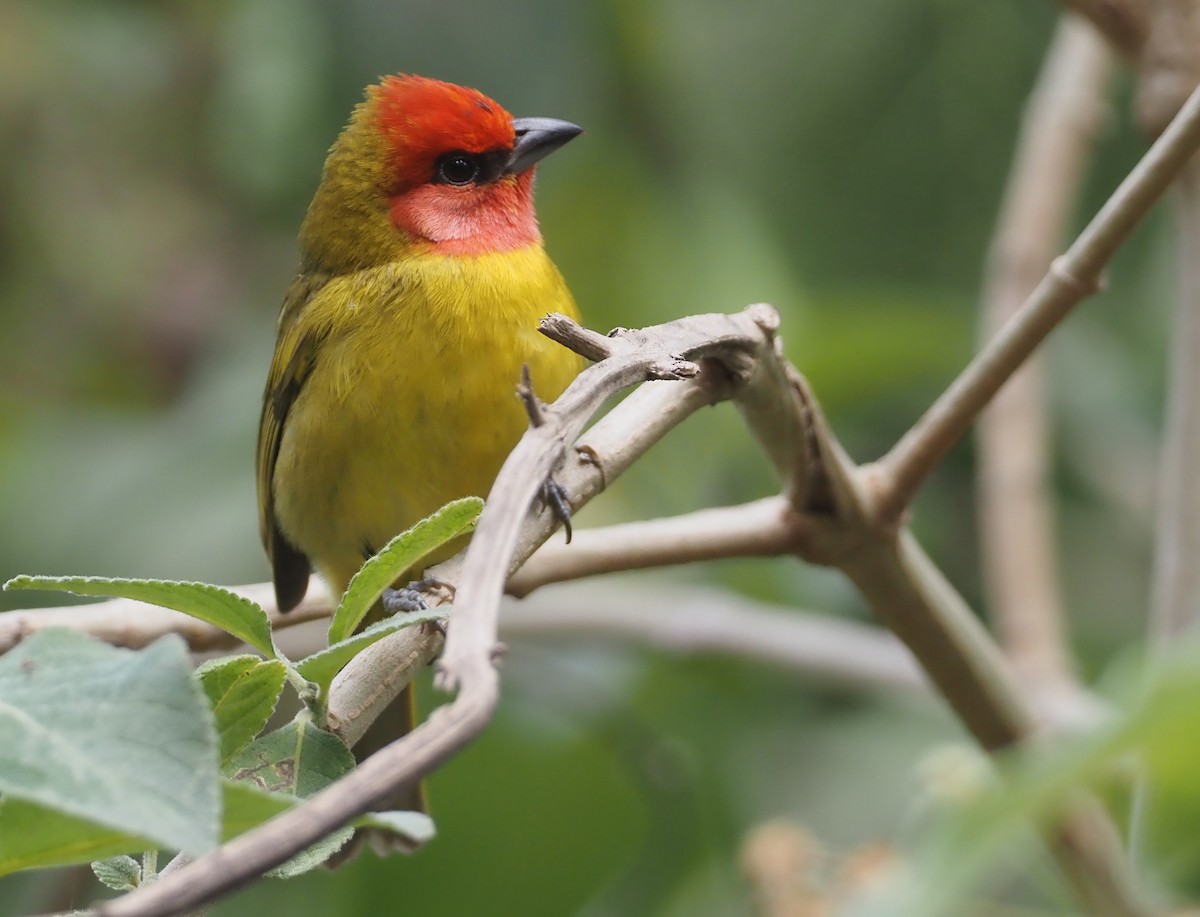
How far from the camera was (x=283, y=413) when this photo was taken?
8.30 ft

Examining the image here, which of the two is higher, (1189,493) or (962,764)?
(1189,493)

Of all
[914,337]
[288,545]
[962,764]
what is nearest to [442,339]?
[288,545]

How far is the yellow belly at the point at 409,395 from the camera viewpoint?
2182 mm

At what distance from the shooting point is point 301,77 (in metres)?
3.37

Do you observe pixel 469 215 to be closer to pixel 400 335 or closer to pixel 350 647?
pixel 400 335

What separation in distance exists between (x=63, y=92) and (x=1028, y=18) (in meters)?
2.68

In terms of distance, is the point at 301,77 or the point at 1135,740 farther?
the point at 301,77

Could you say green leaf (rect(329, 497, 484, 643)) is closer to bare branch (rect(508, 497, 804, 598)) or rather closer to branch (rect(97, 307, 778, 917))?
branch (rect(97, 307, 778, 917))

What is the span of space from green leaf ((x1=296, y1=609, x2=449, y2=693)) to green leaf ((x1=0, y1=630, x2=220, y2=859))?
15cm

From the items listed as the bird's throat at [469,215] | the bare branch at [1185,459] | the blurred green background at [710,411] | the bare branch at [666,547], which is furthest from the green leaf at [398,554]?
the blurred green background at [710,411]

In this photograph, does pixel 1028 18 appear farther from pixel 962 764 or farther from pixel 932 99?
pixel 962 764

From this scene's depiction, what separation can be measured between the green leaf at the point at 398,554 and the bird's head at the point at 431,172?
169cm

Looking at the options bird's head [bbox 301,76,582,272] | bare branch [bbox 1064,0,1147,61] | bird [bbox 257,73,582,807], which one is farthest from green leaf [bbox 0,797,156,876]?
bird's head [bbox 301,76,582,272]

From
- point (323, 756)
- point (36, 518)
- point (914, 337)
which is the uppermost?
point (323, 756)
